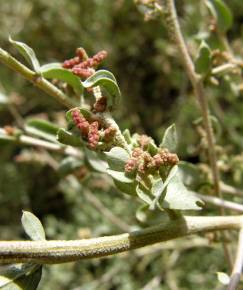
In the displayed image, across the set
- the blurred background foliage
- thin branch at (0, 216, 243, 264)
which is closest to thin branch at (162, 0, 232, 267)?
thin branch at (0, 216, 243, 264)

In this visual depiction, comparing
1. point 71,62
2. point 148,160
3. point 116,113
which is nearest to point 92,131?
Result: point 148,160

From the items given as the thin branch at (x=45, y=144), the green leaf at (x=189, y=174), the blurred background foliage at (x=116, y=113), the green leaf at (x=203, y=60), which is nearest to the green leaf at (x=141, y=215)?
the green leaf at (x=189, y=174)

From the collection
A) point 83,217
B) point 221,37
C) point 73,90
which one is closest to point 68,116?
point 73,90

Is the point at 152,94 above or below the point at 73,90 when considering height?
below

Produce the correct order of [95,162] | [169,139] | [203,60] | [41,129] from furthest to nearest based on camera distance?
1. [41,129]
2. [95,162]
3. [203,60]
4. [169,139]

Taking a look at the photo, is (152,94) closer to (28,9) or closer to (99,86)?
(28,9)

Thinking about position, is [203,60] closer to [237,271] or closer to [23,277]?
[237,271]

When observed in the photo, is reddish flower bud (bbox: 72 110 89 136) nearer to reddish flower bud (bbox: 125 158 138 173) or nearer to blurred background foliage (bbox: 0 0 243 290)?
reddish flower bud (bbox: 125 158 138 173)
